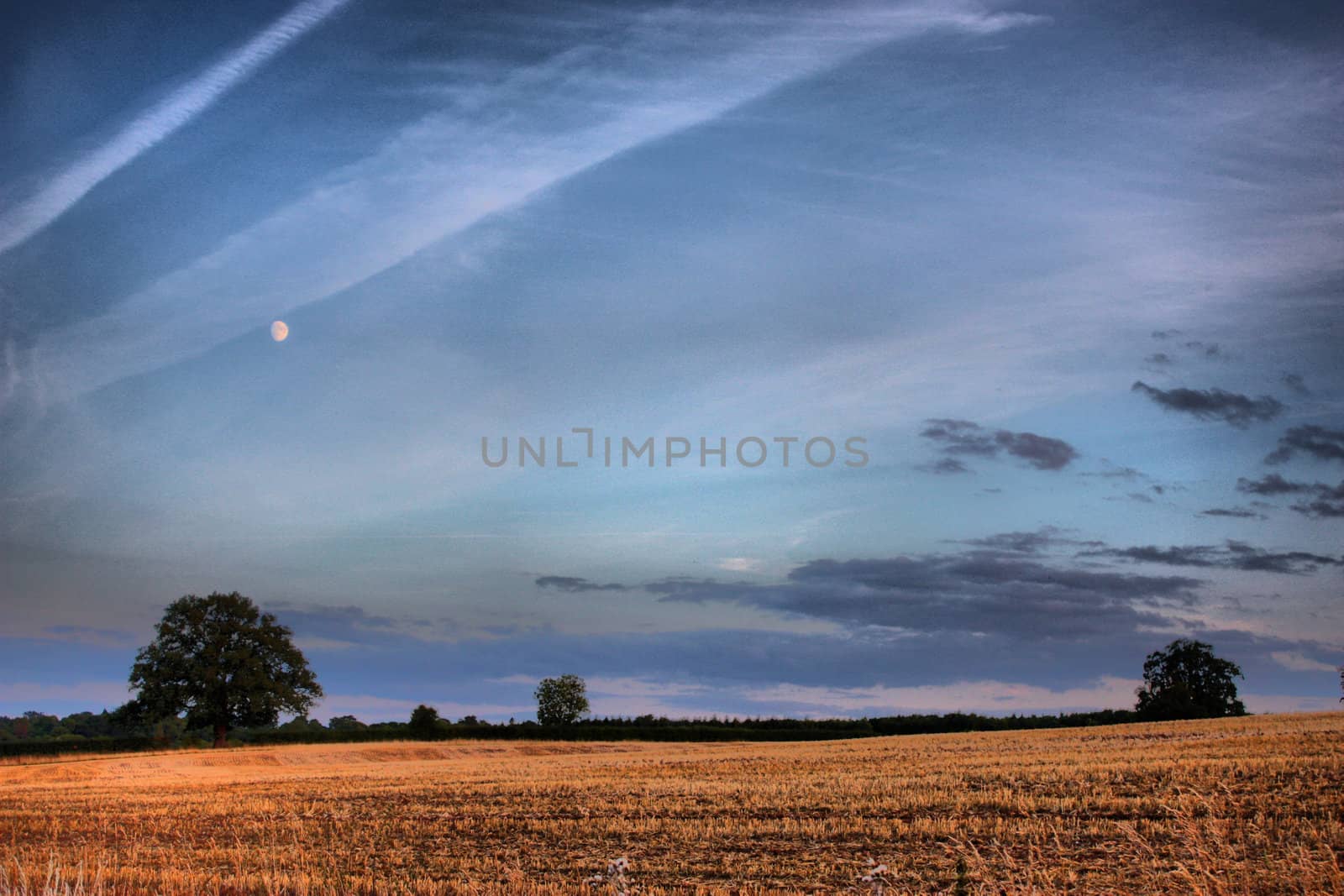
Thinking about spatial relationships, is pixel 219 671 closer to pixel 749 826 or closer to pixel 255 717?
pixel 255 717

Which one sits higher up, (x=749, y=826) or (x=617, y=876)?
(x=617, y=876)

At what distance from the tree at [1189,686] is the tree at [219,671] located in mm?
82844

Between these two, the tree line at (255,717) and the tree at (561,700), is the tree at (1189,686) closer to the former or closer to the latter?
the tree line at (255,717)

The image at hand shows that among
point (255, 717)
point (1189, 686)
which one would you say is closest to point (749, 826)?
point (255, 717)

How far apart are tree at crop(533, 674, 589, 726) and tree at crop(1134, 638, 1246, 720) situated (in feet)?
199

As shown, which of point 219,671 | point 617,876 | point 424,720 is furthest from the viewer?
point 424,720

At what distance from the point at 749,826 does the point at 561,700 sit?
101817 mm

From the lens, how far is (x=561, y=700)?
121 metres

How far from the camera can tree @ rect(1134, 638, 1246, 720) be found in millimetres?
105875

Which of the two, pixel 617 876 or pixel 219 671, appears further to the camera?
pixel 219 671

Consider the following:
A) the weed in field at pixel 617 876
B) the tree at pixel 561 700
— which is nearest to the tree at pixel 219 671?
the tree at pixel 561 700

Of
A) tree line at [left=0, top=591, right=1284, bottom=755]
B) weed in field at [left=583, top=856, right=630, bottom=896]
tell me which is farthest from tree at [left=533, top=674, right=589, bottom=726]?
weed in field at [left=583, top=856, right=630, bottom=896]

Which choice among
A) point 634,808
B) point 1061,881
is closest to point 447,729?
point 634,808

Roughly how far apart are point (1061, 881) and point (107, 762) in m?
62.4
